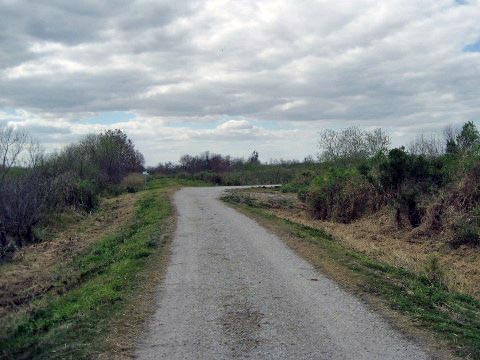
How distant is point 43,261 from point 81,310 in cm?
938

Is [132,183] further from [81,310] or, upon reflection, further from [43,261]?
[81,310]

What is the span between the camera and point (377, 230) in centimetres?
2155

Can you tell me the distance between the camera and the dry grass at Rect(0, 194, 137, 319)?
12109mm

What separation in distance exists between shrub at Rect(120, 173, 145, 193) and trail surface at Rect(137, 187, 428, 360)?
138ft

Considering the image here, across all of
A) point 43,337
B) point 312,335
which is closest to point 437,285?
point 312,335

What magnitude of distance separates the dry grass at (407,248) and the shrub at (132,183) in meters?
33.2

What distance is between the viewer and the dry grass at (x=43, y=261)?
12.1 metres

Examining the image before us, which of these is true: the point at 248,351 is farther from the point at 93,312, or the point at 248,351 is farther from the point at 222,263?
the point at 222,263

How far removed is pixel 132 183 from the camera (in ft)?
188

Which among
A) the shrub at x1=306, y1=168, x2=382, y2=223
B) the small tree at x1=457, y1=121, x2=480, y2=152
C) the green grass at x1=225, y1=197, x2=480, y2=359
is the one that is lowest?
the green grass at x1=225, y1=197, x2=480, y2=359

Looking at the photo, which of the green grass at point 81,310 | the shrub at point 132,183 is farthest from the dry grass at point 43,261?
the shrub at point 132,183

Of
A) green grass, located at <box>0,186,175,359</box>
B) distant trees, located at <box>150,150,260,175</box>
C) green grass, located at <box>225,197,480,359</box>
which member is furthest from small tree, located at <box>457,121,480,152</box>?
distant trees, located at <box>150,150,260,175</box>

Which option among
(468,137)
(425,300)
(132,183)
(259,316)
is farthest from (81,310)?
(132,183)

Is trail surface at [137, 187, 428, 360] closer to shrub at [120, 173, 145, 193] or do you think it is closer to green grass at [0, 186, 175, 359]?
green grass at [0, 186, 175, 359]
